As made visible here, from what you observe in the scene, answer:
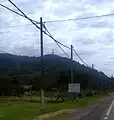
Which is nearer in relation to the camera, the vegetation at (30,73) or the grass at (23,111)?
the grass at (23,111)

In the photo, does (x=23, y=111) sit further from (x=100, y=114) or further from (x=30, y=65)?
(x=30, y=65)

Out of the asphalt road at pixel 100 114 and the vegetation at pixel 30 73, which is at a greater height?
the vegetation at pixel 30 73

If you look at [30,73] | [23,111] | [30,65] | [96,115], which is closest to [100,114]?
[96,115]

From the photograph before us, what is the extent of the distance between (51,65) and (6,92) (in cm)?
1241

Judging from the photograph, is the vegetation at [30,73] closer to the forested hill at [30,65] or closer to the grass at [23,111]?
the forested hill at [30,65]

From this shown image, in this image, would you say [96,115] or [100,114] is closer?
[96,115]

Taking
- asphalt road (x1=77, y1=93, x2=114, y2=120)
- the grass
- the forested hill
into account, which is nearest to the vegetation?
the forested hill

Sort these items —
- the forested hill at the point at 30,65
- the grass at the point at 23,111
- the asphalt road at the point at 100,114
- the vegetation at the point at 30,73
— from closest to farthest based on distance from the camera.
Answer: the asphalt road at the point at 100,114, the grass at the point at 23,111, the forested hill at the point at 30,65, the vegetation at the point at 30,73

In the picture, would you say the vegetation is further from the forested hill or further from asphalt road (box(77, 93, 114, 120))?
asphalt road (box(77, 93, 114, 120))

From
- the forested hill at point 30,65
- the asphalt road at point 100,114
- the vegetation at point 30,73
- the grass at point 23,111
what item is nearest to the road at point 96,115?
the asphalt road at point 100,114

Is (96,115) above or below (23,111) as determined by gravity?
below

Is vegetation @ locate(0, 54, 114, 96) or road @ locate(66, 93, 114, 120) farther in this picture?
vegetation @ locate(0, 54, 114, 96)

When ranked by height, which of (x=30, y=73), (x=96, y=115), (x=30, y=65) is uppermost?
(x=30, y=65)

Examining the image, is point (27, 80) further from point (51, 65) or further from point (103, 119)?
point (103, 119)
